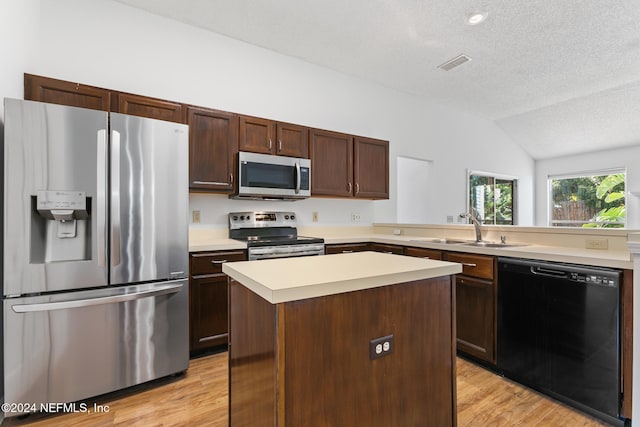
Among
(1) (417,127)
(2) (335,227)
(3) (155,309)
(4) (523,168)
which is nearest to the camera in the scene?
(3) (155,309)

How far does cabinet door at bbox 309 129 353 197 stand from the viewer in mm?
3332

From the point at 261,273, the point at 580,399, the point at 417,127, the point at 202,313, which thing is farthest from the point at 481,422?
the point at 417,127

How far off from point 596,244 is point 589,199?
→ 17.1 ft

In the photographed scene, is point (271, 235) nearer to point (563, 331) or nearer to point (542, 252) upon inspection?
point (542, 252)

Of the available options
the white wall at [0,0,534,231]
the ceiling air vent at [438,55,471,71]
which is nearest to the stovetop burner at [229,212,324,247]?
the white wall at [0,0,534,231]

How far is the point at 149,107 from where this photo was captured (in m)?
2.47

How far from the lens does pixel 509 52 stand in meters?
3.33

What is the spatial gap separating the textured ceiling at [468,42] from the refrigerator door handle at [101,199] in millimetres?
1651

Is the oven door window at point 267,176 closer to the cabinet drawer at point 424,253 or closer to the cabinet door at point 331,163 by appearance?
the cabinet door at point 331,163

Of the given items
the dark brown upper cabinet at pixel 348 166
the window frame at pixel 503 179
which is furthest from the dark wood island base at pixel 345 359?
the window frame at pixel 503 179

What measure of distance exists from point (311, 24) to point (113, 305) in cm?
284

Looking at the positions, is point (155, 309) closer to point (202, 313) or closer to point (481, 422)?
point (202, 313)

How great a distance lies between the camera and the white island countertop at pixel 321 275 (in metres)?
0.94

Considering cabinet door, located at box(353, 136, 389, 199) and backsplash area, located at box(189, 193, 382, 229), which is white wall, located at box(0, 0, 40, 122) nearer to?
backsplash area, located at box(189, 193, 382, 229)
